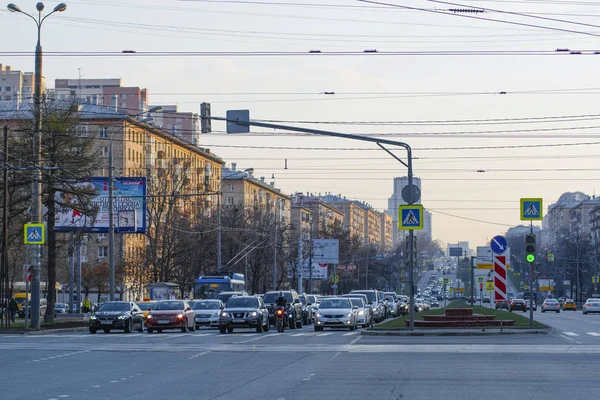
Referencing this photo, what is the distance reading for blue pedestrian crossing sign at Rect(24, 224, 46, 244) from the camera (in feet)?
133

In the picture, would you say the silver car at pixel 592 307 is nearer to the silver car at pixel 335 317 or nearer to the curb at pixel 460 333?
the silver car at pixel 335 317

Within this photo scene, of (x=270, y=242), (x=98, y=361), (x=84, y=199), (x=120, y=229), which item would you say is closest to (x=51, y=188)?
(x=84, y=199)

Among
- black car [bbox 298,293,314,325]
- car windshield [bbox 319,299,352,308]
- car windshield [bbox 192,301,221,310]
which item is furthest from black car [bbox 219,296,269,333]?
black car [bbox 298,293,314,325]

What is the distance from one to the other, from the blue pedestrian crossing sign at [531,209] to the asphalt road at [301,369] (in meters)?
6.26

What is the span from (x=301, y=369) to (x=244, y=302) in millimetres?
21419

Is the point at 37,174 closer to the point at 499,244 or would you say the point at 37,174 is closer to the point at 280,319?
the point at 280,319

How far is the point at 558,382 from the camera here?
17.5 meters

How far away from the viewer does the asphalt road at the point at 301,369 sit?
16.0 m

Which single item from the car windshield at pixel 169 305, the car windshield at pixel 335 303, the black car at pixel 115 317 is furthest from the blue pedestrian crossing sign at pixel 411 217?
the black car at pixel 115 317

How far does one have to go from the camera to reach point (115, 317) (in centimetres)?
4191

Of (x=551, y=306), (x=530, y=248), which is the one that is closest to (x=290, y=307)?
(x=530, y=248)

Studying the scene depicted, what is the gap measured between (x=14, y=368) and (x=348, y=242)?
106080 mm

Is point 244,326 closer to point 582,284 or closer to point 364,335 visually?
point 364,335

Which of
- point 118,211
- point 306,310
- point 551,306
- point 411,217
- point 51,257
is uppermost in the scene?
point 118,211
